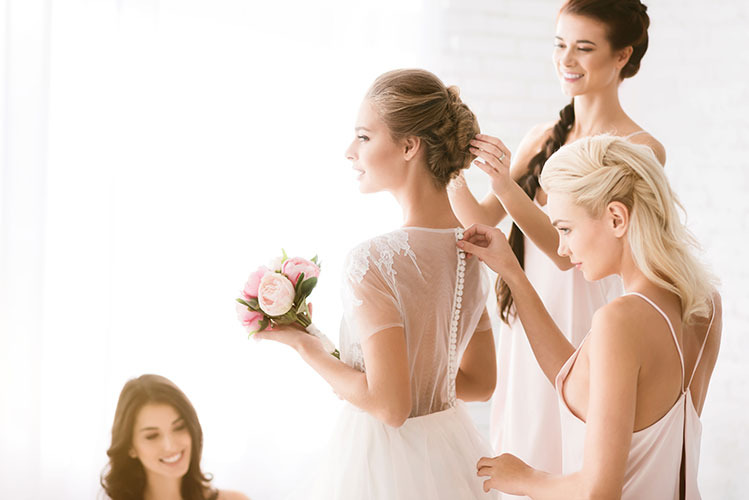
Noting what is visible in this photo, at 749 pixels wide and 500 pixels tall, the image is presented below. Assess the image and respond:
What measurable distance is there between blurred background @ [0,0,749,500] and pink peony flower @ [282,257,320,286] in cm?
149

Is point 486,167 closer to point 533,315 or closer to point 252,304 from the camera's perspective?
point 533,315

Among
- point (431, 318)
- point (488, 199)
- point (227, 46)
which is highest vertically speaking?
point (227, 46)

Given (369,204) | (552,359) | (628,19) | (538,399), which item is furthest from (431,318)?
(369,204)

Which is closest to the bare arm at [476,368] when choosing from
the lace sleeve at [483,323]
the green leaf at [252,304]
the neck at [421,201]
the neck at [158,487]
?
the lace sleeve at [483,323]

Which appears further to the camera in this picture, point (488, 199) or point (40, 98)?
point (40, 98)

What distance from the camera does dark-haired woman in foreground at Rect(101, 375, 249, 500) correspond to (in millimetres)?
1923

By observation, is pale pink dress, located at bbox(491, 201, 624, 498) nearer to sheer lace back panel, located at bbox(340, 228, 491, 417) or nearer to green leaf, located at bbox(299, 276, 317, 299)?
sheer lace back panel, located at bbox(340, 228, 491, 417)

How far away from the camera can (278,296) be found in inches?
69.9

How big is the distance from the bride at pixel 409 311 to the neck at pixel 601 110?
77cm

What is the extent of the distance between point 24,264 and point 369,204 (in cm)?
148

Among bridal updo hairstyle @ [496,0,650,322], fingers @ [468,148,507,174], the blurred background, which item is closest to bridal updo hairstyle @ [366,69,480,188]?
fingers @ [468,148,507,174]

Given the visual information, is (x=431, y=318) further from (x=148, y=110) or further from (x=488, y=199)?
(x=148, y=110)

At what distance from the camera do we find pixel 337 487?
5.83 feet

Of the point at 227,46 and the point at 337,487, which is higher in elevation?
the point at 227,46
